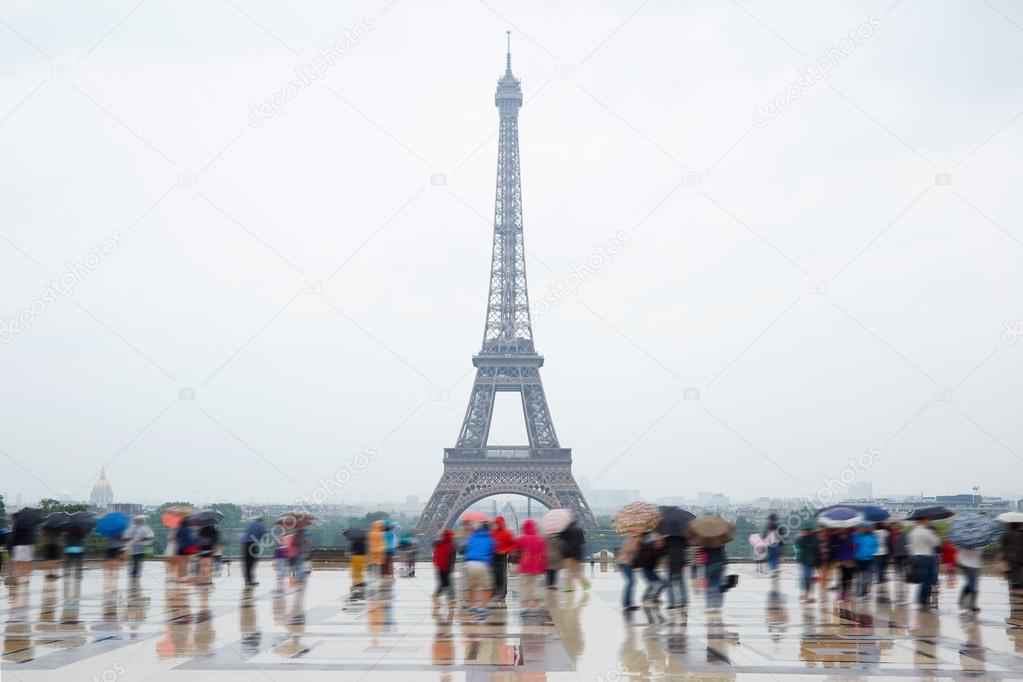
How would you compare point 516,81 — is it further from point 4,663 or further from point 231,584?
point 4,663

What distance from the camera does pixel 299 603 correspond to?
20750 millimetres

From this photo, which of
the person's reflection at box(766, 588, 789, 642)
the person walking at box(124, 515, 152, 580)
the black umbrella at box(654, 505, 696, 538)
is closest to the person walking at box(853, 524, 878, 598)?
the person's reflection at box(766, 588, 789, 642)

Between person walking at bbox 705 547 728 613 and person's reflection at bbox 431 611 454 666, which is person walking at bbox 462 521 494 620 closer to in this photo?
person's reflection at bbox 431 611 454 666

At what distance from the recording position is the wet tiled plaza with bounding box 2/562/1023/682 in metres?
12.2

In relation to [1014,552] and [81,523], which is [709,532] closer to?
[1014,552]

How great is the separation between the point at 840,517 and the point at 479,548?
7.35 meters

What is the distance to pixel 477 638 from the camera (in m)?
15.3

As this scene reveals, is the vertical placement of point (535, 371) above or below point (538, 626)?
above

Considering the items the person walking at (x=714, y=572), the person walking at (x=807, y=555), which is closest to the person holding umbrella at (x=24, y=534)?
the person walking at (x=714, y=572)

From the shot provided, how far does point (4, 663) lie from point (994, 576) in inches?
1127

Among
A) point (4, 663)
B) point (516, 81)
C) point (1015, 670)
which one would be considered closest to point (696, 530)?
point (1015, 670)

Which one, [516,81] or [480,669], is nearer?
[480,669]

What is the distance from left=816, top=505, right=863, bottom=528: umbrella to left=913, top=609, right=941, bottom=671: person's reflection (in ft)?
6.50

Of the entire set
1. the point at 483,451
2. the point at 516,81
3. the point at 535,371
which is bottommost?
the point at 483,451
